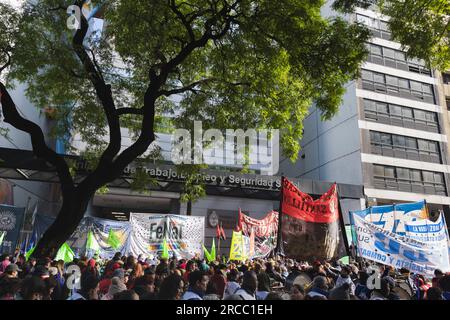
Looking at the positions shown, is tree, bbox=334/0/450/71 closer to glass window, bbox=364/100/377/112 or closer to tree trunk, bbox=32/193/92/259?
tree trunk, bbox=32/193/92/259

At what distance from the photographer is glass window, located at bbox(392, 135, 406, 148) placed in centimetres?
3228

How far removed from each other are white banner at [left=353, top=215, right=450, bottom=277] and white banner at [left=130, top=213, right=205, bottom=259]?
8408 millimetres

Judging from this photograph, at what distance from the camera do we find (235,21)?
9133 mm

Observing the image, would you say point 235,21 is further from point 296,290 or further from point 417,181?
point 417,181

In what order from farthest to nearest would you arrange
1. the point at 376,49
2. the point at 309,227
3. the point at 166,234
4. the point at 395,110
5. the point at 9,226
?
the point at 376,49 < the point at 395,110 < the point at 166,234 < the point at 9,226 < the point at 309,227

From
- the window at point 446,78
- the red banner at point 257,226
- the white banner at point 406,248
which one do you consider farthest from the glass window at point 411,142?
the white banner at point 406,248

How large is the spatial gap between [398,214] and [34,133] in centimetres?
1145

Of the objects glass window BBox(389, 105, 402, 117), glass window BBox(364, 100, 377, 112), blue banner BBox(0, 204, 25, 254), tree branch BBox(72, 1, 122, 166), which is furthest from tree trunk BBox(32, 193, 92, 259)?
glass window BBox(389, 105, 402, 117)

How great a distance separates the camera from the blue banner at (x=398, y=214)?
11.8 meters

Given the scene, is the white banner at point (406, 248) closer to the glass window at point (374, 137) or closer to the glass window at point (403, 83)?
the glass window at point (374, 137)

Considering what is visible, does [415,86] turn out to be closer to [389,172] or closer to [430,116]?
[430,116]

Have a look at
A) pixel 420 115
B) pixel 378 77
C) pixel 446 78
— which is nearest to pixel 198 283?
pixel 378 77

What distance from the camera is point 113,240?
15664mm

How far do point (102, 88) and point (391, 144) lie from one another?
29326mm
